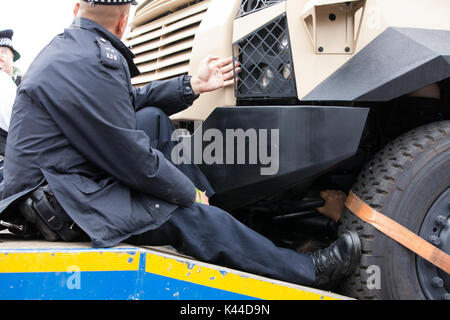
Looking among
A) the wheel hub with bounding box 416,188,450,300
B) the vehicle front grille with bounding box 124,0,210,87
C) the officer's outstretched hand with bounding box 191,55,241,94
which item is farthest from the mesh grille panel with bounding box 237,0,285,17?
the wheel hub with bounding box 416,188,450,300

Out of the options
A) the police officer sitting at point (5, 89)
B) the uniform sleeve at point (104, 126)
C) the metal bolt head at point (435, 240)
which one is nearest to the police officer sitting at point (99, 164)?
the uniform sleeve at point (104, 126)

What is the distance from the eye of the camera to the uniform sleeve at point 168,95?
7.88 ft

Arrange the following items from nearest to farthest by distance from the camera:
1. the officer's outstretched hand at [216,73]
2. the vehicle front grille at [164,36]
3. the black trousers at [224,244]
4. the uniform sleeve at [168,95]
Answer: the black trousers at [224,244]
the officer's outstretched hand at [216,73]
the uniform sleeve at [168,95]
the vehicle front grille at [164,36]

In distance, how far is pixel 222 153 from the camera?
2195 millimetres

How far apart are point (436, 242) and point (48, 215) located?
5.25 ft

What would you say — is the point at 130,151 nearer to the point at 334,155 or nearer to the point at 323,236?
the point at 334,155

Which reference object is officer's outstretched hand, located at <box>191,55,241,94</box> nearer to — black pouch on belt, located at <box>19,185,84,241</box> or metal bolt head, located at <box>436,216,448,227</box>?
black pouch on belt, located at <box>19,185,84,241</box>

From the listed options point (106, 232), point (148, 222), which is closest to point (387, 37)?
point (148, 222)

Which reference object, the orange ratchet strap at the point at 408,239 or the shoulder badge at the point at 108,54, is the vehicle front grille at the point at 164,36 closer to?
the shoulder badge at the point at 108,54

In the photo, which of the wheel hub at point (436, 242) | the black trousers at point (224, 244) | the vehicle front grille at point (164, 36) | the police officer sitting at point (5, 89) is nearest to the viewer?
the black trousers at point (224, 244)

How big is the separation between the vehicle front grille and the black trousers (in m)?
0.95

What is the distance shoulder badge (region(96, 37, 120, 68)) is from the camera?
1873mm

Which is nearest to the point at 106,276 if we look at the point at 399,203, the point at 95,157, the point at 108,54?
the point at 95,157

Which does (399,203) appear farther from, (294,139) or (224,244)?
(224,244)
